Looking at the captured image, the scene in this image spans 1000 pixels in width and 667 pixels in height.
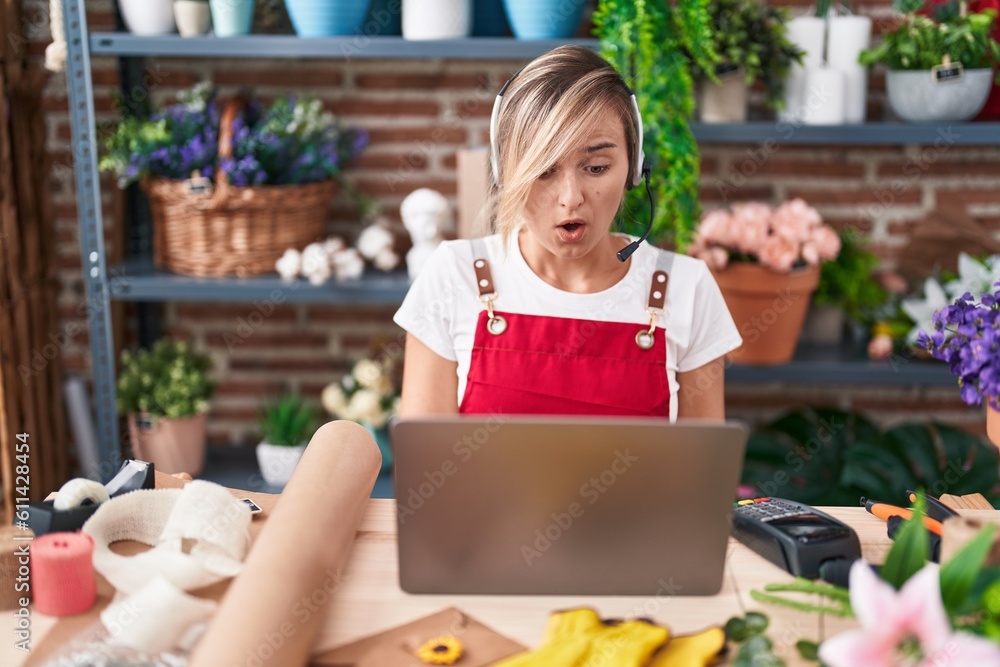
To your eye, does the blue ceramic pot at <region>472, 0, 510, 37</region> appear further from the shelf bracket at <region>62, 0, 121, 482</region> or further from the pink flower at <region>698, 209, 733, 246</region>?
the shelf bracket at <region>62, 0, 121, 482</region>

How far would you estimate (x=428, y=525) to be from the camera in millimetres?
925

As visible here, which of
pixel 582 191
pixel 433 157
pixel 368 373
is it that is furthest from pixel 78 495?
pixel 433 157

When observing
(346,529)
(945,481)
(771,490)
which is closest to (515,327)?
(346,529)

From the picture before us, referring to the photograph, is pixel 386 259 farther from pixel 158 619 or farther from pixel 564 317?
pixel 158 619

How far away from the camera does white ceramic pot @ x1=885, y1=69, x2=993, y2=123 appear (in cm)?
225

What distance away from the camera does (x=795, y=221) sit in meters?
2.32

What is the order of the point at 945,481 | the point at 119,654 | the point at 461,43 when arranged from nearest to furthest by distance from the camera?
the point at 119,654 → the point at 461,43 → the point at 945,481

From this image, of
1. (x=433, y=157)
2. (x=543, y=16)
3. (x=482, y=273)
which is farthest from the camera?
(x=433, y=157)

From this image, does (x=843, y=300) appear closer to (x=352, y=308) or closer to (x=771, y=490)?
(x=771, y=490)

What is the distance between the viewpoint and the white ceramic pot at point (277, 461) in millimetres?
2471

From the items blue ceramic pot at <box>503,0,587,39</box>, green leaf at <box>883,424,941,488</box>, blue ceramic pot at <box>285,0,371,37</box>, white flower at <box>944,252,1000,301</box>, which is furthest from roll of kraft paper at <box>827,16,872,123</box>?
blue ceramic pot at <box>285,0,371,37</box>

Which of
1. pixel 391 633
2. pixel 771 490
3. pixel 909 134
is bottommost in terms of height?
pixel 771 490

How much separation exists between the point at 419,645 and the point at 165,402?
174 centimetres

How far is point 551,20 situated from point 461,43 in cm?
21
